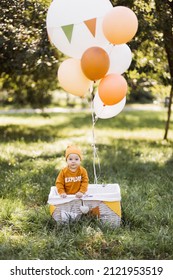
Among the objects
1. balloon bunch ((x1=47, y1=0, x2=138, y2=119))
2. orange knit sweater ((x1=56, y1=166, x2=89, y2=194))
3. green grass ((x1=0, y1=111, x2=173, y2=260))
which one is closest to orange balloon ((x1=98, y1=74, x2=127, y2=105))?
balloon bunch ((x1=47, y1=0, x2=138, y2=119))

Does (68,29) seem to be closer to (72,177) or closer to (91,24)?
(91,24)

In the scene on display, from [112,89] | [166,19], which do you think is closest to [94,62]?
[112,89]

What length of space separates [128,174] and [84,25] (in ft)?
10.5

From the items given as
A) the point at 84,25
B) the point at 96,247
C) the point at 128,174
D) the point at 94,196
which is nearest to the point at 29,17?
the point at 128,174

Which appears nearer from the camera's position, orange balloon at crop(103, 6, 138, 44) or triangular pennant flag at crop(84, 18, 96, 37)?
orange balloon at crop(103, 6, 138, 44)

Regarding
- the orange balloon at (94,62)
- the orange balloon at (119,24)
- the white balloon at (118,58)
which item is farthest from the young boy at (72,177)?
the orange balloon at (119,24)

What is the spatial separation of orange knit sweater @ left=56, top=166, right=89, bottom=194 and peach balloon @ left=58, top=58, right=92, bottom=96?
0.86 m

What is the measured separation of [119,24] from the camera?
15.2ft

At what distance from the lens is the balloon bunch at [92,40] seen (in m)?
4.68

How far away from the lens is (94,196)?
4.89 metres

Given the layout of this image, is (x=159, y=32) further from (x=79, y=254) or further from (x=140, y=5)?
(x=79, y=254)

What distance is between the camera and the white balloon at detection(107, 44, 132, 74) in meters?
5.04

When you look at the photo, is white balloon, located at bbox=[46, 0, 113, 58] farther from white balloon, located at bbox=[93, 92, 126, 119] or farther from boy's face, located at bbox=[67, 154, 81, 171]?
boy's face, located at bbox=[67, 154, 81, 171]

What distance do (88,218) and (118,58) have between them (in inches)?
67.1
